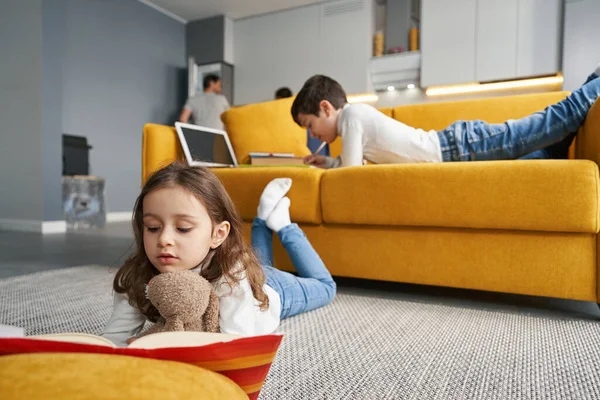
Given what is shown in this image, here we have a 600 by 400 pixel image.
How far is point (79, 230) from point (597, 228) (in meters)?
3.72

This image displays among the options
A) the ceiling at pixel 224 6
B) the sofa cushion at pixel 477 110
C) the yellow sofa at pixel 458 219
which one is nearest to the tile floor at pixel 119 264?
the yellow sofa at pixel 458 219

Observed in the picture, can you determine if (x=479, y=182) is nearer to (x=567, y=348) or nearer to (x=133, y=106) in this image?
(x=567, y=348)

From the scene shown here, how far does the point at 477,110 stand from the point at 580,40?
7.43 feet

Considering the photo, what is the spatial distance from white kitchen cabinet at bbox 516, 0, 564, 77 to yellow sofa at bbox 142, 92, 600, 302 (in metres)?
2.81

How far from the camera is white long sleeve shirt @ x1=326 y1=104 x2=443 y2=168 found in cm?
162

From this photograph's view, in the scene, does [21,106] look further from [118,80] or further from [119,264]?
[119,264]

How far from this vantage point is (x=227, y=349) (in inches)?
16.5

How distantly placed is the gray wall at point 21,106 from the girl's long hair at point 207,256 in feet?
11.1

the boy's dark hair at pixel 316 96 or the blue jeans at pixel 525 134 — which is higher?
the boy's dark hair at pixel 316 96

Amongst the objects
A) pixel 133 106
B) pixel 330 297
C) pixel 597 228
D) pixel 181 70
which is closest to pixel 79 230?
pixel 133 106

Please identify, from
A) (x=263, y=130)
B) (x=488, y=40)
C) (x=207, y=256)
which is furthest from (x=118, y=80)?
(x=207, y=256)

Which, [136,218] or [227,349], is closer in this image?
[227,349]

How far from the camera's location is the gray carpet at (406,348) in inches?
26.8

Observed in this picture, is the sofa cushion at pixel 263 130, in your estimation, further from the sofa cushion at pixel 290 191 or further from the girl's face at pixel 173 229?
the girl's face at pixel 173 229
